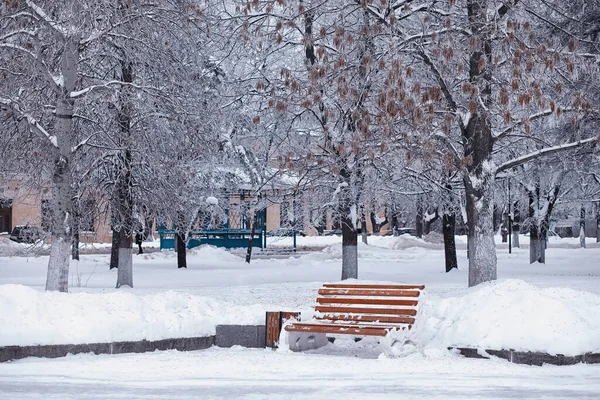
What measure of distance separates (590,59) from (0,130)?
1191 cm

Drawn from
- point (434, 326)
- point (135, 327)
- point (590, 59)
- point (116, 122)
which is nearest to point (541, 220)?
point (590, 59)

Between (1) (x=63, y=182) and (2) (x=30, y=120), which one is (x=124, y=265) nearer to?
(1) (x=63, y=182)

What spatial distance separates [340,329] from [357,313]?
31.6 inches

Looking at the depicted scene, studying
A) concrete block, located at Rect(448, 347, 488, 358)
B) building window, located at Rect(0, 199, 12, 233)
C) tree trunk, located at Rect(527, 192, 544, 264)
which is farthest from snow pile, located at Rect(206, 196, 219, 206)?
building window, located at Rect(0, 199, 12, 233)

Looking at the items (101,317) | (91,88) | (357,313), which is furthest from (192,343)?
(91,88)

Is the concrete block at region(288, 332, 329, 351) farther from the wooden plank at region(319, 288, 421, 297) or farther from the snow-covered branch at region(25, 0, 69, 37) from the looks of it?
the snow-covered branch at region(25, 0, 69, 37)

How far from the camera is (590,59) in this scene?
17453mm

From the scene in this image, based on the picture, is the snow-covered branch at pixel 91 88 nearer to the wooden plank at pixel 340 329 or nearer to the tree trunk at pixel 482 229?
the wooden plank at pixel 340 329

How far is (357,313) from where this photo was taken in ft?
37.4

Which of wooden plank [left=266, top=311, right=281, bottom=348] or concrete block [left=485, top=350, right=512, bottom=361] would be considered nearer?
concrete block [left=485, top=350, right=512, bottom=361]

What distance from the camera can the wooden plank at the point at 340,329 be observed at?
10.4m

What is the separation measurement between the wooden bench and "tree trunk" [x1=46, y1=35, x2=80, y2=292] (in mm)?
4797

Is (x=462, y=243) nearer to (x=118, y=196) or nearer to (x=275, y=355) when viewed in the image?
(x=118, y=196)

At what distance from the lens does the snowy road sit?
7.99 m
